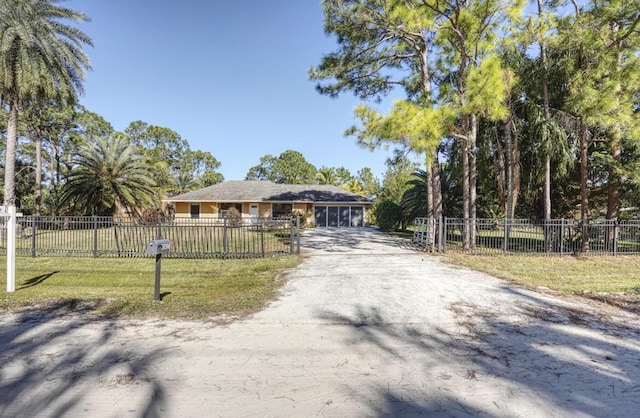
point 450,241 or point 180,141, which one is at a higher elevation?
point 180,141

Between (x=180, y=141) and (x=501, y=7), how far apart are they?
155 feet

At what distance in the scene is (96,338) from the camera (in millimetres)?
3752

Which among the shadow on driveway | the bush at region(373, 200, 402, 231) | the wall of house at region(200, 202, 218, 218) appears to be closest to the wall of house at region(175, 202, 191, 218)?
the wall of house at region(200, 202, 218, 218)

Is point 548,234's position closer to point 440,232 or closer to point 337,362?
point 440,232

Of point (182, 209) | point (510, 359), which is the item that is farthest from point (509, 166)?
point (182, 209)

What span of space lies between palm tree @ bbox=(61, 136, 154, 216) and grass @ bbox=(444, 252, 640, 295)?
20114 mm

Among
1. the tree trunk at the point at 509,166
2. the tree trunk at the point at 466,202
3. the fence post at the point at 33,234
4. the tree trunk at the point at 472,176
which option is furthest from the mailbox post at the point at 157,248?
the tree trunk at the point at 509,166

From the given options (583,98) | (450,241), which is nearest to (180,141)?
(450,241)

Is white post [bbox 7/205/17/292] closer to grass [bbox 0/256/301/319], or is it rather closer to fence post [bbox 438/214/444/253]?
grass [bbox 0/256/301/319]

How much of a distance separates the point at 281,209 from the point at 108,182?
11970 millimetres

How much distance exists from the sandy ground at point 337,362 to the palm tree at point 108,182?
1882 cm

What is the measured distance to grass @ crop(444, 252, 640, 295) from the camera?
271 inches

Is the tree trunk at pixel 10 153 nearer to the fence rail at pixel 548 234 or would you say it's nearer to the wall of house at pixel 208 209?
the wall of house at pixel 208 209

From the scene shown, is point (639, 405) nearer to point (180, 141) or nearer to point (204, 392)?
point (204, 392)
